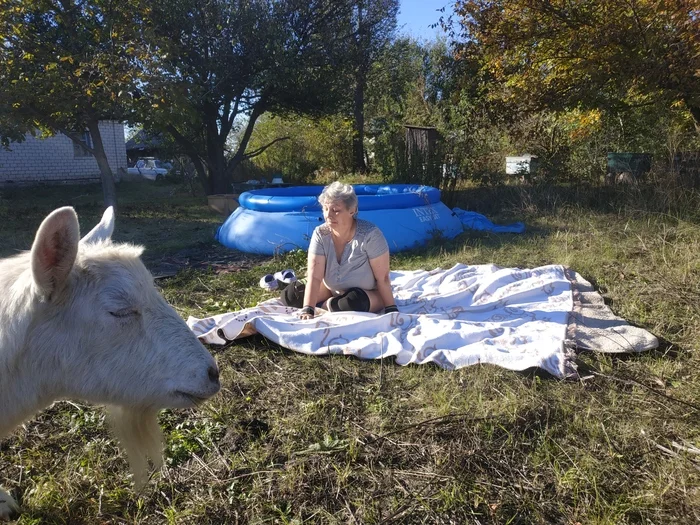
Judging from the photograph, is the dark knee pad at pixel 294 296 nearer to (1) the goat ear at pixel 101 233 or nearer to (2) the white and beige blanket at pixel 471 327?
(2) the white and beige blanket at pixel 471 327

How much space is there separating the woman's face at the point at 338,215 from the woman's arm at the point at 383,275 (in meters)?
0.36

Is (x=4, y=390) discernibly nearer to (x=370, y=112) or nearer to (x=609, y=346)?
(x=609, y=346)

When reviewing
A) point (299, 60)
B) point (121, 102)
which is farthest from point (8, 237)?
point (299, 60)

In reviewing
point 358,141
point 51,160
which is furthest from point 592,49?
point 51,160

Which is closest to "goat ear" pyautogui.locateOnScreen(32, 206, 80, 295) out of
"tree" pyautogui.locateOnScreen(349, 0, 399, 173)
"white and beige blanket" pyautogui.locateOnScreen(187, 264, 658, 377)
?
"white and beige blanket" pyautogui.locateOnScreen(187, 264, 658, 377)

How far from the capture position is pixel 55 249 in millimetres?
1672

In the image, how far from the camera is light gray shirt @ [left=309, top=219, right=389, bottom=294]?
4.04m

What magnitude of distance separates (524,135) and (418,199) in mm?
5353

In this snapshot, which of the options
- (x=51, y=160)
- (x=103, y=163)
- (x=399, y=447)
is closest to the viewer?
(x=399, y=447)

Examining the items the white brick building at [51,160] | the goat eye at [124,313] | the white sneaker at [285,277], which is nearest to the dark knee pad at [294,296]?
the white sneaker at [285,277]

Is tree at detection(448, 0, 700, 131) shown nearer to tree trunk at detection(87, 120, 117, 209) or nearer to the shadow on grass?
the shadow on grass

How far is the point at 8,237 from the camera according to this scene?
862 centimetres

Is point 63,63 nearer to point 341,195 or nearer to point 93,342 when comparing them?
point 341,195

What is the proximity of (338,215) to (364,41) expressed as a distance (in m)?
13.3
